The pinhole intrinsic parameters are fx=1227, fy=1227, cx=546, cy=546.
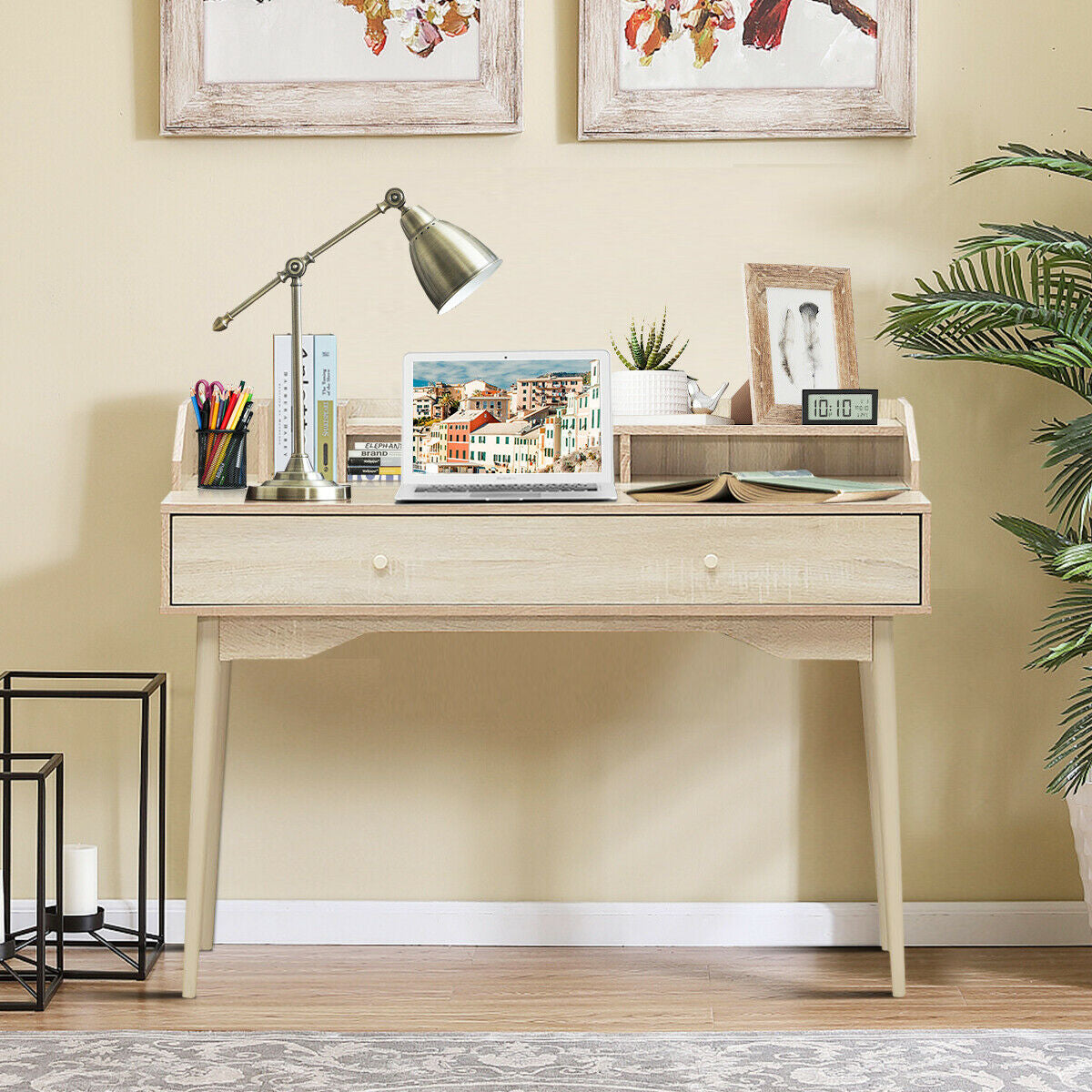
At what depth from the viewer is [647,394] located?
210 centimetres

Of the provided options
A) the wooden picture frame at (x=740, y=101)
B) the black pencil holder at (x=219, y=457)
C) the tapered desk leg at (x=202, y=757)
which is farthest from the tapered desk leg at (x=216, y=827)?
the wooden picture frame at (x=740, y=101)

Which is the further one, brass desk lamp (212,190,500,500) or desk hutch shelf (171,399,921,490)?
desk hutch shelf (171,399,921,490)

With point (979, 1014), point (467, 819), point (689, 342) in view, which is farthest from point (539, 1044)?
point (689, 342)

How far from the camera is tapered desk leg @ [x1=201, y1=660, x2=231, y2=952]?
2.13 m

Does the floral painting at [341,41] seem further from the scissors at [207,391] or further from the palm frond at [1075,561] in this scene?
the palm frond at [1075,561]

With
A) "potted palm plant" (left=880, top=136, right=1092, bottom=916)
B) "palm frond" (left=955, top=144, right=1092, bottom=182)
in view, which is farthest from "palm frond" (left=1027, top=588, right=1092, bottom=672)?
"palm frond" (left=955, top=144, right=1092, bottom=182)

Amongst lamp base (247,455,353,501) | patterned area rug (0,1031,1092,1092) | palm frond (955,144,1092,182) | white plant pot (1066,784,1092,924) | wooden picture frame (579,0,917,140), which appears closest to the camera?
patterned area rug (0,1031,1092,1092)

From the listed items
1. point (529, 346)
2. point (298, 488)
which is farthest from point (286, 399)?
point (529, 346)

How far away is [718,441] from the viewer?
2141mm

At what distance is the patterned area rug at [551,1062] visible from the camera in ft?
5.53

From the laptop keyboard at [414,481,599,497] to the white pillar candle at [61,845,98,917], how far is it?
865mm

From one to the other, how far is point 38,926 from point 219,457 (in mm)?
797

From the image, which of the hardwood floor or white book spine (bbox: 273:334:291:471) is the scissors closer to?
white book spine (bbox: 273:334:291:471)

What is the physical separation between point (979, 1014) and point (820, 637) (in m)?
0.67
